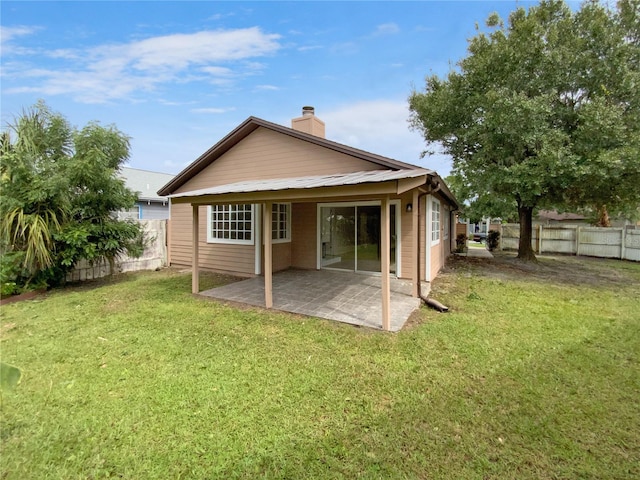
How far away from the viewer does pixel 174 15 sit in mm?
7230

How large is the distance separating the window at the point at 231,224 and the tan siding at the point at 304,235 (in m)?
1.43

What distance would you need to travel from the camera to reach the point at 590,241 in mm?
15336

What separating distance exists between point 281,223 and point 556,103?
10.2 metres

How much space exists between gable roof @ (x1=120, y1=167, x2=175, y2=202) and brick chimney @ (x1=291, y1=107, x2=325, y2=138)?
36.8 feet

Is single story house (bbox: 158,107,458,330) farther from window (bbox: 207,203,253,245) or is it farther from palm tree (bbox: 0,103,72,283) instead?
palm tree (bbox: 0,103,72,283)

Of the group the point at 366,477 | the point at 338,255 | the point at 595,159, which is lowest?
the point at 366,477

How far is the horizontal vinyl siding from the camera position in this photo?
9.73 meters

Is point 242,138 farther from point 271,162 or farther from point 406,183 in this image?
point 406,183

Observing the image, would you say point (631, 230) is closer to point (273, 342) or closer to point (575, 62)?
point (575, 62)

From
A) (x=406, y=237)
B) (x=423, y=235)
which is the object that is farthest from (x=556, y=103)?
(x=406, y=237)

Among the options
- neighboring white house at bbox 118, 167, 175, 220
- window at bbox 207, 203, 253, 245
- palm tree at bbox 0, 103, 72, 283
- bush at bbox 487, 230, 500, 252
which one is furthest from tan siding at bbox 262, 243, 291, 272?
bush at bbox 487, 230, 500, 252

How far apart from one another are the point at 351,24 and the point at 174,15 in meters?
4.61

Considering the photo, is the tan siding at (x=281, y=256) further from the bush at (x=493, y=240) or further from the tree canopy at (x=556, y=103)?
the bush at (x=493, y=240)

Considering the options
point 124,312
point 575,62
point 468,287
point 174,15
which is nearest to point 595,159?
point 575,62
